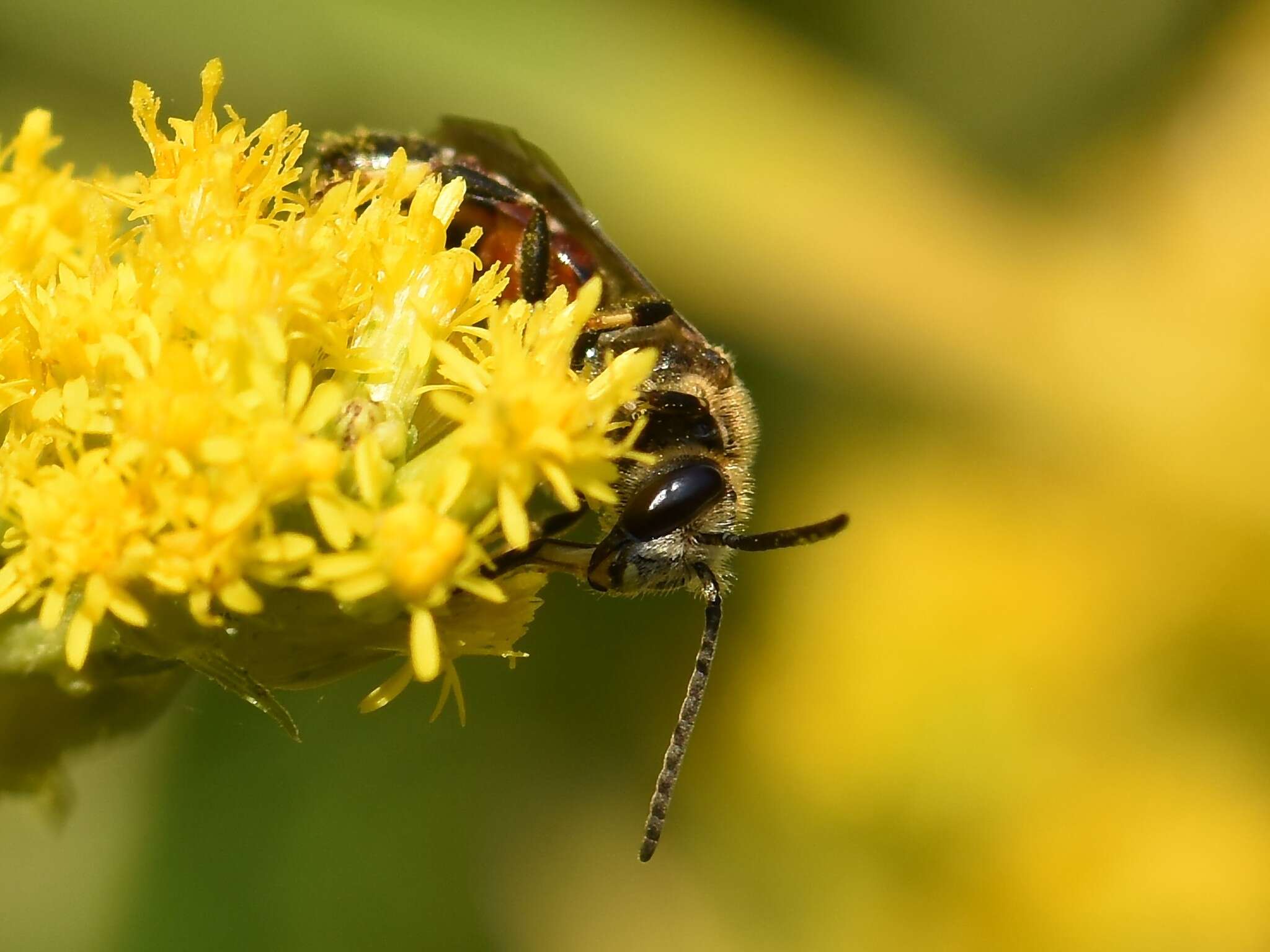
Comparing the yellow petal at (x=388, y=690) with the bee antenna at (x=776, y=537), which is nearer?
the yellow petal at (x=388, y=690)

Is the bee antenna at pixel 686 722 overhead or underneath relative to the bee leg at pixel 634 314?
underneath

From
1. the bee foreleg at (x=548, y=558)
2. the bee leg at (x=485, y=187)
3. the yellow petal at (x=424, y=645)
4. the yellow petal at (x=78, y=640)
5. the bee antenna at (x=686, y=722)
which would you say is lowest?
the bee antenna at (x=686, y=722)

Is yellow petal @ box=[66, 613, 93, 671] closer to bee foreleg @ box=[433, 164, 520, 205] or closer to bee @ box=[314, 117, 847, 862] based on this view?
bee @ box=[314, 117, 847, 862]

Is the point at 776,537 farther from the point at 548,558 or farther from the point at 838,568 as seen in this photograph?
the point at 838,568

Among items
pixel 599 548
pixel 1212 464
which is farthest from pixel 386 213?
pixel 1212 464

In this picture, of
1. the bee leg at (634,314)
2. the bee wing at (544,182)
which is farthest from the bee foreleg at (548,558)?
the bee wing at (544,182)

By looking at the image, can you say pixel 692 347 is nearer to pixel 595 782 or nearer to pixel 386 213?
pixel 386 213

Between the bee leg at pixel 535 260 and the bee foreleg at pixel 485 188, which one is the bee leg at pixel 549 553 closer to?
the bee leg at pixel 535 260

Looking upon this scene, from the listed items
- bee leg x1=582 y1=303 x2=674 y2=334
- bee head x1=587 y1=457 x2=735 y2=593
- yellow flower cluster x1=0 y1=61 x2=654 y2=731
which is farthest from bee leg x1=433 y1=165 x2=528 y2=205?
bee head x1=587 y1=457 x2=735 y2=593
